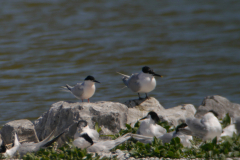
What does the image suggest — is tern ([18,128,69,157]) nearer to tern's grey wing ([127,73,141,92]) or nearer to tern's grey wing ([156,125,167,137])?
tern's grey wing ([156,125,167,137])

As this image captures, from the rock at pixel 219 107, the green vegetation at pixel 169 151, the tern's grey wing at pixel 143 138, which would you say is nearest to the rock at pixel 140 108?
the rock at pixel 219 107

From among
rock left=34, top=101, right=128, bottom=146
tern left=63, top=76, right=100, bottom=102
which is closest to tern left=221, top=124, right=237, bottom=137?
rock left=34, top=101, right=128, bottom=146

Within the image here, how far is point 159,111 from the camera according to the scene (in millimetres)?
5344

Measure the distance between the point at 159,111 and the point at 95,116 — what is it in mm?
1148

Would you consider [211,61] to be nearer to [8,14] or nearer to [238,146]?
[238,146]

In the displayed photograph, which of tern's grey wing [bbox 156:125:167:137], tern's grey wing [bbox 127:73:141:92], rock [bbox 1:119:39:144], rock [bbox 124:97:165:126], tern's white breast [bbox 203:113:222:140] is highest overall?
tern's grey wing [bbox 127:73:141:92]

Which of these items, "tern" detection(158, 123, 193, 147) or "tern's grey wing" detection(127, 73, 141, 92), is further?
"tern's grey wing" detection(127, 73, 141, 92)

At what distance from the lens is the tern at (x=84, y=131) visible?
4301 millimetres

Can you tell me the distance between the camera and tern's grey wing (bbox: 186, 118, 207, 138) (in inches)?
155

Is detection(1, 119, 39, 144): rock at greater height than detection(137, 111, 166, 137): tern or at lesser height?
lesser

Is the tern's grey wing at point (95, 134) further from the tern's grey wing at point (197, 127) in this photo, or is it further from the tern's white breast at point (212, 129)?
the tern's white breast at point (212, 129)

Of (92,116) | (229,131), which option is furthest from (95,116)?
(229,131)

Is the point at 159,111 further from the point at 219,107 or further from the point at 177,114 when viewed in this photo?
the point at 219,107

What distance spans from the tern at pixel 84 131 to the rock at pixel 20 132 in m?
1.03
